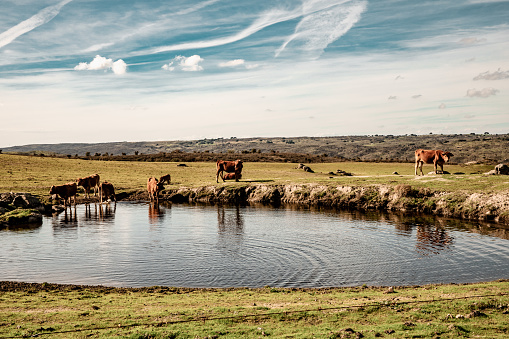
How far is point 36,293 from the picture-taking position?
14320 millimetres

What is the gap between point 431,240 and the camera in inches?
949

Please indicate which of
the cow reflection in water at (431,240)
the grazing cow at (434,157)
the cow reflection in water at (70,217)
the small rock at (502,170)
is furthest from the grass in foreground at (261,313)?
the small rock at (502,170)

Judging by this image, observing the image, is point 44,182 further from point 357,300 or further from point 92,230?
point 357,300

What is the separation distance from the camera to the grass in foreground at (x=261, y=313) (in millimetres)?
9914

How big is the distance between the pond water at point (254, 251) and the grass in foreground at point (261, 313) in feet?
7.55

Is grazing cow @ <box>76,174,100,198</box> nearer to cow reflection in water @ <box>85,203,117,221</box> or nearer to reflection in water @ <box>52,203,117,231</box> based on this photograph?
cow reflection in water @ <box>85,203,117,221</box>

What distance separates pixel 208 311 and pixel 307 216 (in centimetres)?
2276

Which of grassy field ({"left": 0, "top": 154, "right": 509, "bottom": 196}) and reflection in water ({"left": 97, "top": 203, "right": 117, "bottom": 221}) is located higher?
grassy field ({"left": 0, "top": 154, "right": 509, "bottom": 196})

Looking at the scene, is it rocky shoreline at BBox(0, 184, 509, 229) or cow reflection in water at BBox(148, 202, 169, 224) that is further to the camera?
cow reflection in water at BBox(148, 202, 169, 224)

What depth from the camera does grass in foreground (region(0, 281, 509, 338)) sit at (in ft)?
32.5

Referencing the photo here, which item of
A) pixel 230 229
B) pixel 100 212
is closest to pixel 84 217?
pixel 100 212

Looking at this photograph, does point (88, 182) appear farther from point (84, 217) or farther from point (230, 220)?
point (230, 220)

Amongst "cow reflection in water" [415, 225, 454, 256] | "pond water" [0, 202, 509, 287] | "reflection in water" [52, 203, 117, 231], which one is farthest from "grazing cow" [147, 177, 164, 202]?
"cow reflection in water" [415, 225, 454, 256]

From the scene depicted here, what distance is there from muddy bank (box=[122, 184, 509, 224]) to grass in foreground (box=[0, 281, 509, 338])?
63.0 feet
